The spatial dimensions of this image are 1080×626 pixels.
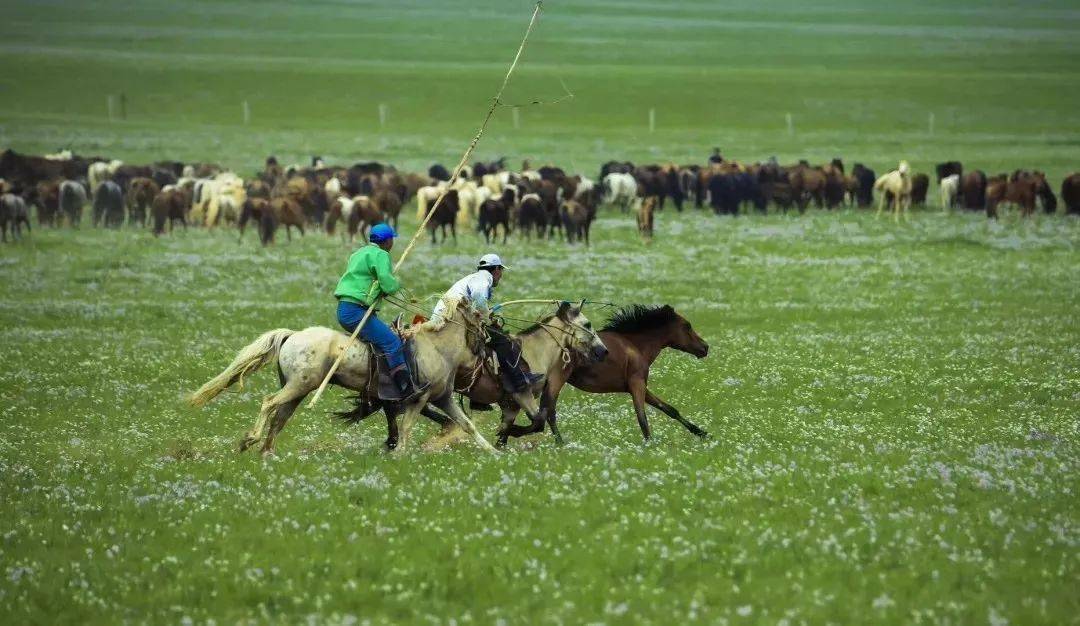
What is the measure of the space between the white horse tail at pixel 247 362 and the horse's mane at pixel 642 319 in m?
3.85

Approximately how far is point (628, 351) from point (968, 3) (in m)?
161

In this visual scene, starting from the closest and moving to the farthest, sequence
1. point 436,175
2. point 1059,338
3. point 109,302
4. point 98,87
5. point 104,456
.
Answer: point 104,456, point 1059,338, point 109,302, point 436,175, point 98,87

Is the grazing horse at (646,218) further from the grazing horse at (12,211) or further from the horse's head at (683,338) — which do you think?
the horse's head at (683,338)

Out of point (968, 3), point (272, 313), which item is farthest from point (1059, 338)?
point (968, 3)

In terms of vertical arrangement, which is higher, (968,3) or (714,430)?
(968,3)

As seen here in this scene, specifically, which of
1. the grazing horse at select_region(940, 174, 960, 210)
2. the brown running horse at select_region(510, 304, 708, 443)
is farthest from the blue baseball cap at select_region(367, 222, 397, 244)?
the grazing horse at select_region(940, 174, 960, 210)

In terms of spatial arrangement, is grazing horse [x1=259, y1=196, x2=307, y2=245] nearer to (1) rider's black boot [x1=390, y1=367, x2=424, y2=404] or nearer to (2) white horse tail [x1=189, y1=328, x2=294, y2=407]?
(2) white horse tail [x1=189, y1=328, x2=294, y2=407]

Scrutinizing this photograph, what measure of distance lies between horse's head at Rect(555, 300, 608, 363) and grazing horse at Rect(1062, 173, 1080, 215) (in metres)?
41.0

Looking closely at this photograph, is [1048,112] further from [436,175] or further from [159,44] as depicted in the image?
[159,44]

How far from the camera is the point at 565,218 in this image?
44.6 m

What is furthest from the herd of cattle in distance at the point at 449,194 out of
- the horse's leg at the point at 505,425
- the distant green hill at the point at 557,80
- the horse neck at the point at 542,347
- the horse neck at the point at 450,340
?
the horse neck at the point at 450,340

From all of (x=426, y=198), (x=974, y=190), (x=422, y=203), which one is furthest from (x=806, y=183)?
(x=422, y=203)

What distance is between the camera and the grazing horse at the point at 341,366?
595 inches

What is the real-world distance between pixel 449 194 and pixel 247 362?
3193 centimetres
